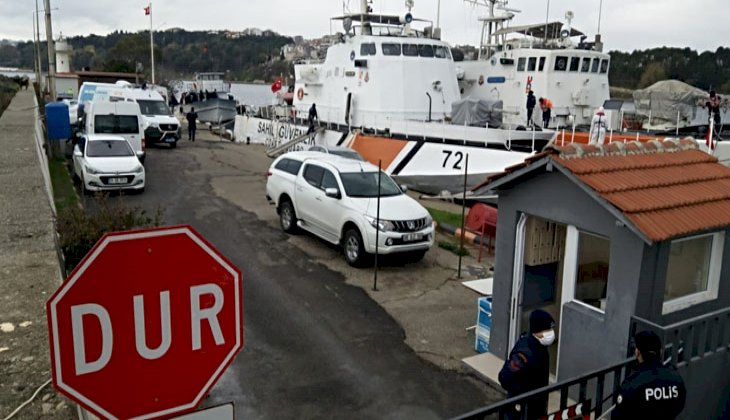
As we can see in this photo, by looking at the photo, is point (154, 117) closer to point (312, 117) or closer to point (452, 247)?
point (312, 117)

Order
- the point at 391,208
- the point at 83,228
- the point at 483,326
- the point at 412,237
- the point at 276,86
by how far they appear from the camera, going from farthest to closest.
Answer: the point at 276,86 → the point at 391,208 → the point at 412,237 → the point at 83,228 → the point at 483,326

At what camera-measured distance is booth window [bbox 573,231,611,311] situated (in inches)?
292

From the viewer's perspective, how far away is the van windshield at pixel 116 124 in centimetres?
2033

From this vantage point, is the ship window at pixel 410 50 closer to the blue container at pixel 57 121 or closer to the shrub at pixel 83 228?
the blue container at pixel 57 121

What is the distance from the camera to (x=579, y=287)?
742 cm

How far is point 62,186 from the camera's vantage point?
16.2 meters

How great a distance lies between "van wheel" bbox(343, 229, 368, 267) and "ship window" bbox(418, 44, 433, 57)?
12950 millimetres

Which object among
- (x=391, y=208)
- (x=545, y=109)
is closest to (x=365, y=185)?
(x=391, y=208)

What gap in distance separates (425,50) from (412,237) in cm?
1332

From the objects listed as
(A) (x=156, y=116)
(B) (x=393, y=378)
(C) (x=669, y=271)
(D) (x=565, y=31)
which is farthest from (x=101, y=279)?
(A) (x=156, y=116)

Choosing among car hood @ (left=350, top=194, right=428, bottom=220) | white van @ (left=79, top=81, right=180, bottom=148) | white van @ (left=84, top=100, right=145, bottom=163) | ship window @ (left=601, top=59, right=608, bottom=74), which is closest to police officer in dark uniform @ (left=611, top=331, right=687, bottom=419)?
car hood @ (left=350, top=194, right=428, bottom=220)

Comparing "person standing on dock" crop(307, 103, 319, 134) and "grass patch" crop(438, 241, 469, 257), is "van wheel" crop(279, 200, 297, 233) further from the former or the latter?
"person standing on dock" crop(307, 103, 319, 134)

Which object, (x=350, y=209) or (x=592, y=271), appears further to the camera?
(x=350, y=209)

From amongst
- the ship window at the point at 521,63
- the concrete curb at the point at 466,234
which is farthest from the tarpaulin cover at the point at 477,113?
the concrete curb at the point at 466,234
